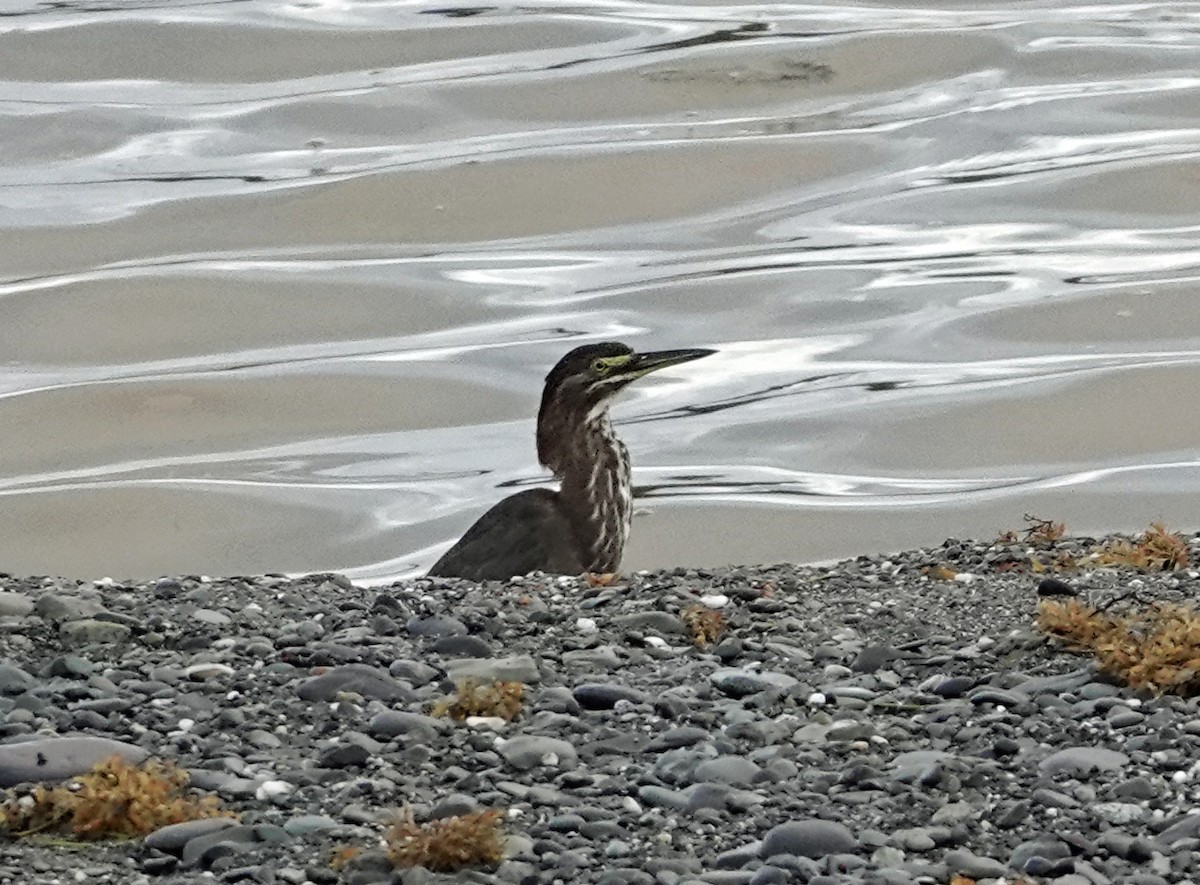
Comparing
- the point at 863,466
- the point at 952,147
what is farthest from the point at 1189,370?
the point at 952,147

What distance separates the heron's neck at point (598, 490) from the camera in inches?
415

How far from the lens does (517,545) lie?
1012cm

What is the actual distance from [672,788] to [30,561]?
10.4 m

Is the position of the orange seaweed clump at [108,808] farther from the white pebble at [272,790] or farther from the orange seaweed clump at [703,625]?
the orange seaweed clump at [703,625]

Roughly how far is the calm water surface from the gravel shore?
7354mm

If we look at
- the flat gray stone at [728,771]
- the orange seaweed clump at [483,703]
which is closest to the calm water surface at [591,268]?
the orange seaweed clump at [483,703]

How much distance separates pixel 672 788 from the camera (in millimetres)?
6113

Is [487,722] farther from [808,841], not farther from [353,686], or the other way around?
[808,841]

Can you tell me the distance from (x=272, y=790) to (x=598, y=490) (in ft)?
15.8

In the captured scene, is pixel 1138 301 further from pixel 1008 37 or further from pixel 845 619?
pixel 845 619

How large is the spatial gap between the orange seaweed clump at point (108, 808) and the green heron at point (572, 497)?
13.2 ft

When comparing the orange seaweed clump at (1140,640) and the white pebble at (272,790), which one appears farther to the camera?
the orange seaweed clump at (1140,640)

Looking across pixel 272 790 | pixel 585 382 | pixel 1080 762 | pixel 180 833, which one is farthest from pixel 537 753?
pixel 585 382

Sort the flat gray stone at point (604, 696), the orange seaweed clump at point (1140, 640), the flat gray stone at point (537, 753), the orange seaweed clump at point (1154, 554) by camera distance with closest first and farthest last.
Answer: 1. the flat gray stone at point (537, 753)
2. the orange seaweed clump at point (1140, 640)
3. the flat gray stone at point (604, 696)
4. the orange seaweed clump at point (1154, 554)
